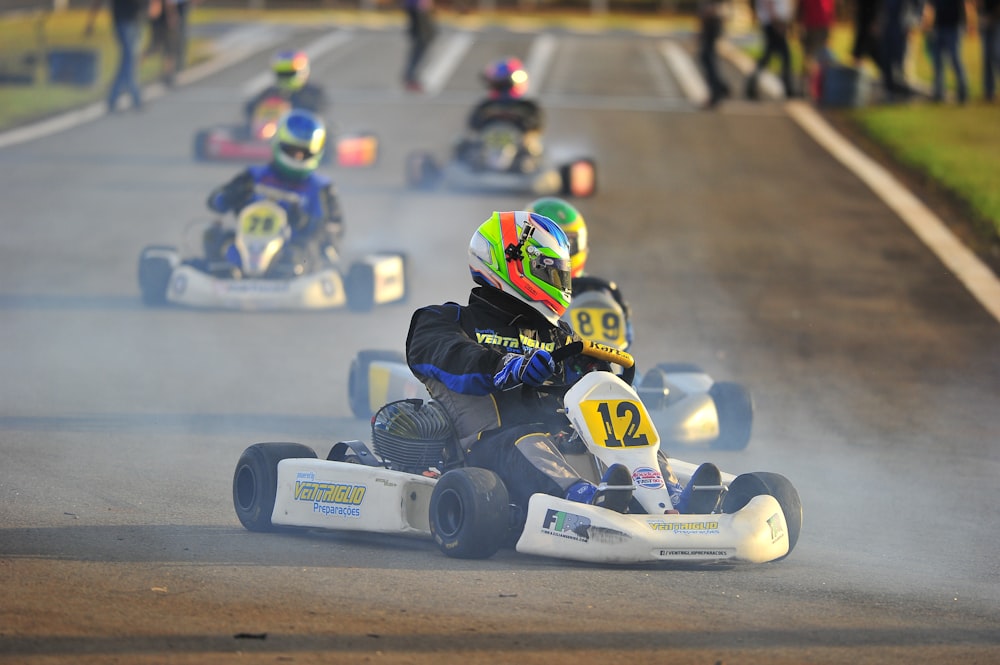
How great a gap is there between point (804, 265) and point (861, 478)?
630 centimetres

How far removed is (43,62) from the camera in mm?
24969

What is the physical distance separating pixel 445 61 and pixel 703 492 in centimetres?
2453

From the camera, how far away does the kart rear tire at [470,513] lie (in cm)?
583

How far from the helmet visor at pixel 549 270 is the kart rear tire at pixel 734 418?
2.27 m

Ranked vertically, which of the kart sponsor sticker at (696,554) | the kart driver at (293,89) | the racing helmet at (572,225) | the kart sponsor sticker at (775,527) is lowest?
the kart sponsor sticker at (696,554)

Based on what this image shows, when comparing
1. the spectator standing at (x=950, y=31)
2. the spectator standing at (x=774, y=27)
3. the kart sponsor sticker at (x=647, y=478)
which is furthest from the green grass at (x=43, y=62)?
the kart sponsor sticker at (x=647, y=478)

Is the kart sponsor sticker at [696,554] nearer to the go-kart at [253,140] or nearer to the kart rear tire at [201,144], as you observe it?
the go-kart at [253,140]

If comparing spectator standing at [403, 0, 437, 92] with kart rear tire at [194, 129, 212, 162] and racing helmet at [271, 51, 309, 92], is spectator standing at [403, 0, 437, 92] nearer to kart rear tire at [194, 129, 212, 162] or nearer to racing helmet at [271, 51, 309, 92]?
racing helmet at [271, 51, 309, 92]

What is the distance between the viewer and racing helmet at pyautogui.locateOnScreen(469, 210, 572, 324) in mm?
6445

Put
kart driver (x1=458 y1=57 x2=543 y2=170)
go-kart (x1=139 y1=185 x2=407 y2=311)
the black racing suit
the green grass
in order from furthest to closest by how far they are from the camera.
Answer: the green grass → kart driver (x1=458 y1=57 x2=543 y2=170) → go-kart (x1=139 y1=185 x2=407 y2=311) → the black racing suit

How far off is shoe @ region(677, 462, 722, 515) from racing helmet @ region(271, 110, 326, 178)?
678 centimetres

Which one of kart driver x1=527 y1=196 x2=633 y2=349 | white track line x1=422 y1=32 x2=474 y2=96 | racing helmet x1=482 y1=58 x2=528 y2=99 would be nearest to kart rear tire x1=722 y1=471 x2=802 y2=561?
kart driver x1=527 y1=196 x2=633 y2=349

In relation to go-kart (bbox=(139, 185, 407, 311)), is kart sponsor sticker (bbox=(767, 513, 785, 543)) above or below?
below

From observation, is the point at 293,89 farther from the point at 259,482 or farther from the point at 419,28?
the point at 259,482
